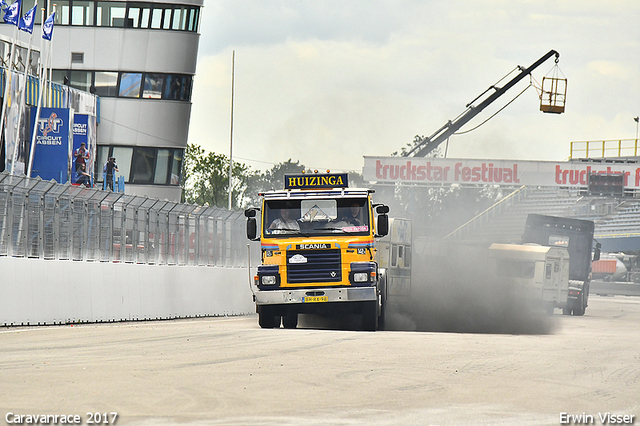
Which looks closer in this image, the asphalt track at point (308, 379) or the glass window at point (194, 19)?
the asphalt track at point (308, 379)

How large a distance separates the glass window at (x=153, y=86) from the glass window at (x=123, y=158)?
3.01m

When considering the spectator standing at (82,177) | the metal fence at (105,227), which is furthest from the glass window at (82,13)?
the metal fence at (105,227)

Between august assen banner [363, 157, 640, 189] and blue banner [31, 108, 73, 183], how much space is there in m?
31.8

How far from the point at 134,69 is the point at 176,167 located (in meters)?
5.62

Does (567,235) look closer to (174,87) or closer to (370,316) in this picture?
(370,316)

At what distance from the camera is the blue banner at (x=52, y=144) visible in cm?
4081

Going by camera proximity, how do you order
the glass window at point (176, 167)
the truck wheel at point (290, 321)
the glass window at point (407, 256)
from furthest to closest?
the glass window at point (176, 167), the glass window at point (407, 256), the truck wheel at point (290, 321)

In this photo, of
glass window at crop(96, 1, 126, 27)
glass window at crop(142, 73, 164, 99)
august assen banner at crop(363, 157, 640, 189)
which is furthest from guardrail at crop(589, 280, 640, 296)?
glass window at crop(96, 1, 126, 27)

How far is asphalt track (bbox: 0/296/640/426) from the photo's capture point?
8477 mm

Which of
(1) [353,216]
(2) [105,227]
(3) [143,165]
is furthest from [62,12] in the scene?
(1) [353,216]

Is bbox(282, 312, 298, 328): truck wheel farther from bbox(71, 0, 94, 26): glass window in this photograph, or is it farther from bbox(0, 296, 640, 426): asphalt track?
bbox(71, 0, 94, 26): glass window

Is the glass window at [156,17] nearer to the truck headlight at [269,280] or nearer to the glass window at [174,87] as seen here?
the glass window at [174,87]

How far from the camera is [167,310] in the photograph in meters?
24.1

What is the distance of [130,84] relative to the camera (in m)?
50.7
